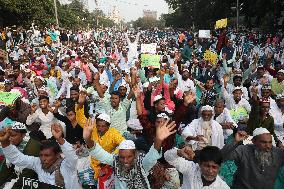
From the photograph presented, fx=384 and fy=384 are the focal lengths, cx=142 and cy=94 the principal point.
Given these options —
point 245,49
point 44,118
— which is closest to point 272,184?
point 44,118

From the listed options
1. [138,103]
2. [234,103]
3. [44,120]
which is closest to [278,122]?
[234,103]

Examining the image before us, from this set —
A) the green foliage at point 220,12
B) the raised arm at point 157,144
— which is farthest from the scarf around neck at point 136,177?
the green foliage at point 220,12

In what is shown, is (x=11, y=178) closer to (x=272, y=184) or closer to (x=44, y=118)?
(x=44, y=118)

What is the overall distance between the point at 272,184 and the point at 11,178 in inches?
113

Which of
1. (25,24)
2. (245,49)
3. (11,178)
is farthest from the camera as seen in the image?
(25,24)

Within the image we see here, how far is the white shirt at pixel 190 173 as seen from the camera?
3393 mm

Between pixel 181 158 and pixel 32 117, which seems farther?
pixel 32 117

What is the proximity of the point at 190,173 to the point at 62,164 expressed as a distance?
4.22 ft

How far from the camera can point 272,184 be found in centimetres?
387

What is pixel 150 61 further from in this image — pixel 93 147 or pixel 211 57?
pixel 93 147

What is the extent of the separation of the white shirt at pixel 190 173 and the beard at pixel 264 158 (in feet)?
2.18

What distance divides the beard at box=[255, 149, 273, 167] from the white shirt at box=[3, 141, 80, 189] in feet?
6.02

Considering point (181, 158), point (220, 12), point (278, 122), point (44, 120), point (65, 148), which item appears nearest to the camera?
point (181, 158)

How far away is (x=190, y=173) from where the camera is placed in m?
3.53
